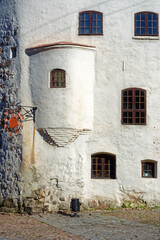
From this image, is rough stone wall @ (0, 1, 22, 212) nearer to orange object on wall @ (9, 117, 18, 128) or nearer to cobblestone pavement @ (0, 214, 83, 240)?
orange object on wall @ (9, 117, 18, 128)

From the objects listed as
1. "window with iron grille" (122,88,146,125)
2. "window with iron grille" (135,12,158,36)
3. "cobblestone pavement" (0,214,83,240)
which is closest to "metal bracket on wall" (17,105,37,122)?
"window with iron grille" (122,88,146,125)

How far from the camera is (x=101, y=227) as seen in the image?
13438 mm

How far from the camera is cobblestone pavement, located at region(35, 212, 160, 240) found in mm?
12047

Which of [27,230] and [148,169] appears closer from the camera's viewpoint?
[27,230]

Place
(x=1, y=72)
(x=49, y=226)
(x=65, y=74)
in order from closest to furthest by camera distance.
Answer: (x=49, y=226) → (x=65, y=74) → (x=1, y=72)

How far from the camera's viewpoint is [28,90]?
1728 centimetres

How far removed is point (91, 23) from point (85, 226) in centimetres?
901

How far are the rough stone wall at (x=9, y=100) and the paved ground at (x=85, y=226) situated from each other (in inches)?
56.5

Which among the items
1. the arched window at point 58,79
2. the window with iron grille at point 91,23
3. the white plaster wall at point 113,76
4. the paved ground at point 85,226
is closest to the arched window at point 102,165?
the white plaster wall at point 113,76

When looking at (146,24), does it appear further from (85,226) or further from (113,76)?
(85,226)

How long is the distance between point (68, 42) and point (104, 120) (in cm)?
372

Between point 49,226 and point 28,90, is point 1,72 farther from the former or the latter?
point 49,226

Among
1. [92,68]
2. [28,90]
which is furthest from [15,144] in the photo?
[92,68]

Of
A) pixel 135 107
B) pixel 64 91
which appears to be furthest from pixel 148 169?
pixel 64 91
